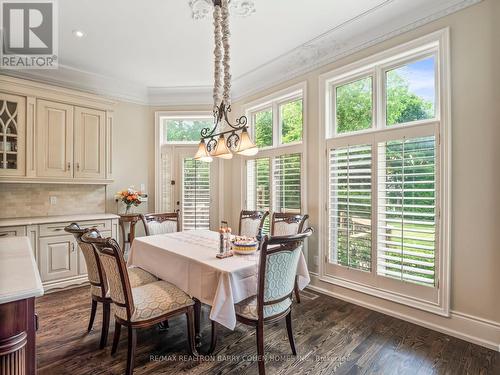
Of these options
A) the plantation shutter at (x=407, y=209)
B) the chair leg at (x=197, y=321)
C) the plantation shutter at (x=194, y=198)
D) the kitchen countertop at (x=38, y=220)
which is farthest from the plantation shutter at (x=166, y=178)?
the plantation shutter at (x=407, y=209)

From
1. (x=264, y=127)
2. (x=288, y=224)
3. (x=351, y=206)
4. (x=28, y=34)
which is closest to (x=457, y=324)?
(x=351, y=206)

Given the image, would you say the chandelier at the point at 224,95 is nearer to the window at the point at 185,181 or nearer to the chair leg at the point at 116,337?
the chair leg at the point at 116,337

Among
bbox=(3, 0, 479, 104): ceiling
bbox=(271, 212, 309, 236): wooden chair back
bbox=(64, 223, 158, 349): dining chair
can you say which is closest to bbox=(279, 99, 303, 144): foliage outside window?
bbox=(3, 0, 479, 104): ceiling

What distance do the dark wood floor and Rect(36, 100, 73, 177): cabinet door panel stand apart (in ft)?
6.29

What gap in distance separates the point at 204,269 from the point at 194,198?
9.62ft

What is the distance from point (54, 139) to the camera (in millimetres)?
3693

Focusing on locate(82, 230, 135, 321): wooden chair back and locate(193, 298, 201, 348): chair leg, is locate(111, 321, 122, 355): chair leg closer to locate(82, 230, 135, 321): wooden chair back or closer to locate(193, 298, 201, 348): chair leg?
locate(82, 230, 135, 321): wooden chair back

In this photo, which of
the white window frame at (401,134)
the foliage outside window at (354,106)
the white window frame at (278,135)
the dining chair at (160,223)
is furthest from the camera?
the white window frame at (278,135)

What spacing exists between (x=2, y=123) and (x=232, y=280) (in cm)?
360

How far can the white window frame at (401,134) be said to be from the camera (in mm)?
2430

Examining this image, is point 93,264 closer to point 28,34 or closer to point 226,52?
point 226,52

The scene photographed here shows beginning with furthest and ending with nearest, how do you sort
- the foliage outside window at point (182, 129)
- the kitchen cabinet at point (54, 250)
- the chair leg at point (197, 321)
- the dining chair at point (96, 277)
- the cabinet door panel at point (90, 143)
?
the foliage outside window at point (182, 129), the cabinet door panel at point (90, 143), the kitchen cabinet at point (54, 250), the chair leg at point (197, 321), the dining chair at point (96, 277)

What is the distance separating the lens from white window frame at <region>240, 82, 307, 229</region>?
3.66 metres

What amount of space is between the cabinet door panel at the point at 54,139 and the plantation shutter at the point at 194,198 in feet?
5.75
